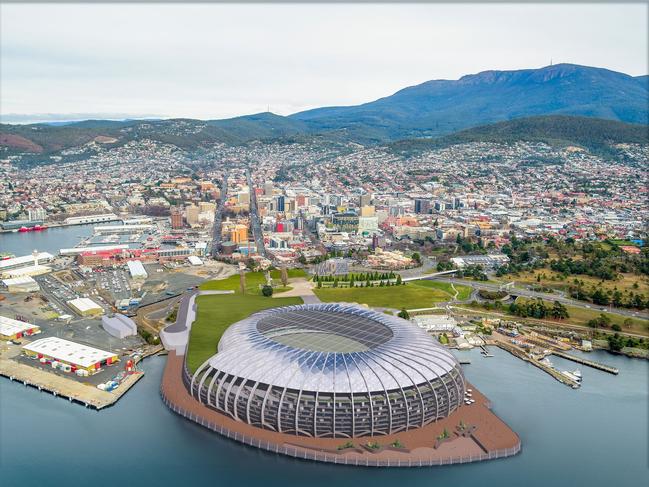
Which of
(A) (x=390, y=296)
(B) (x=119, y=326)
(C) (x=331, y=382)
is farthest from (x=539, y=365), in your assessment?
(B) (x=119, y=326)

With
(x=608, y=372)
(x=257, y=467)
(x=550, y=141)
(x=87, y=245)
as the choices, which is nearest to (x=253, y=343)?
(x=257, y=467)

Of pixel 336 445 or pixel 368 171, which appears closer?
pixel 336 445

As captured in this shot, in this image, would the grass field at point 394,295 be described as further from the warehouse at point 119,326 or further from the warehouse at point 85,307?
the warehouse at point 85,307

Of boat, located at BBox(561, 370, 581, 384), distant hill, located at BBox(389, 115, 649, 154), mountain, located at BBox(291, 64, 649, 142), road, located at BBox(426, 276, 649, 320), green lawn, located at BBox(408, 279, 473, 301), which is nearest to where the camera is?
boat, located at BBox(561, 370, 581, 384)

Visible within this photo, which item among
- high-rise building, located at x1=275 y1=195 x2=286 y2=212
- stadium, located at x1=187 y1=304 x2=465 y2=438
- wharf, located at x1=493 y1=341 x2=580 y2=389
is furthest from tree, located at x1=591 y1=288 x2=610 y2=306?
high-rise building, located at x1=275 y1=195 x2=286 y2=212

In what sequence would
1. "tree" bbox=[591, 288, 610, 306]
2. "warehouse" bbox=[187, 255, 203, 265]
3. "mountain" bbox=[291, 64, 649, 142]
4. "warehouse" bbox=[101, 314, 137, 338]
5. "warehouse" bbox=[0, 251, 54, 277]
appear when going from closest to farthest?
"warehouse" bbox=[101, 314, 137, 338], "tree" bbox=[591, 288, 610, 306], "warehouse" bbox=[0, 251, 54, 277], "warehouse" bbox=[187, 255, 203, 265], "mountain" bbox=[291, 64, 649, 142]

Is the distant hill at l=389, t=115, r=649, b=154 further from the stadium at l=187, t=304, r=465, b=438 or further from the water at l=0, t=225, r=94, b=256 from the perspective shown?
the stadium at l=187, t=304, r=465, b=438

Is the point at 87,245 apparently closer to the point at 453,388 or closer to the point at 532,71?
the point at 453,388
